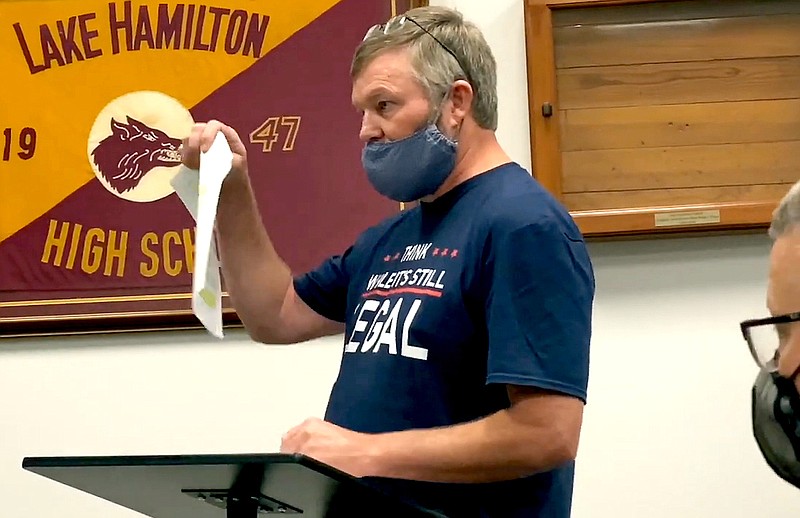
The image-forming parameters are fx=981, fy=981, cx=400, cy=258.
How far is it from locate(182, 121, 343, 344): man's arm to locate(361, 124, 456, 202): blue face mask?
0.92ft

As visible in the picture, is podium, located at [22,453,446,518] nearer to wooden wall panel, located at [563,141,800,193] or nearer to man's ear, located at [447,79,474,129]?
man's ear, located at [447,79,474,129]

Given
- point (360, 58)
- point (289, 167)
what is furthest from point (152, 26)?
point (360, 58)

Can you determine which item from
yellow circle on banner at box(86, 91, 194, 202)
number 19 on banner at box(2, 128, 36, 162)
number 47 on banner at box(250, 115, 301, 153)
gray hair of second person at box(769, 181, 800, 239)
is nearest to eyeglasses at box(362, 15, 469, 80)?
gray hair of second person at box(769, 181, 800, 239)

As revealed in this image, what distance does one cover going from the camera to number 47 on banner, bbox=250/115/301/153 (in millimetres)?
2057

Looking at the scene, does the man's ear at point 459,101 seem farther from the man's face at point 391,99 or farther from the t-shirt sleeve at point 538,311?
the t-shirt sleeve at point 538,311

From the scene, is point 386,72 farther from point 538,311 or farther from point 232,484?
point 232,484

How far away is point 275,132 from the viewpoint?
206cm

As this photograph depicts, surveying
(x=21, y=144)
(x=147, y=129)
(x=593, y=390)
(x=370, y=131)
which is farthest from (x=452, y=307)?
(x=21, y=144)

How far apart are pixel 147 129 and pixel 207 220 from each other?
1.01m

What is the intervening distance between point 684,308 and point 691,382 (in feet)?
0.49

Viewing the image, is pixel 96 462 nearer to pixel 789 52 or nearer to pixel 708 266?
Answer: pixel 708 266

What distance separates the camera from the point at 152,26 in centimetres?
210

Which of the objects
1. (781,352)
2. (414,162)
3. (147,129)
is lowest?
(781,352)

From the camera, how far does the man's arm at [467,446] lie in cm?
108
